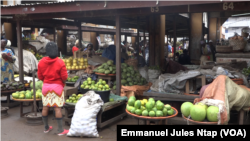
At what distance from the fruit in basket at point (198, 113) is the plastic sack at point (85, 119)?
90.2 inches

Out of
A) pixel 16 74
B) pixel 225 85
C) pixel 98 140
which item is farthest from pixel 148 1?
pixel 16 74

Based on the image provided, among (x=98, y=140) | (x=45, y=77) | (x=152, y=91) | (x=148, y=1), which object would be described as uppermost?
(x=148, y=1)

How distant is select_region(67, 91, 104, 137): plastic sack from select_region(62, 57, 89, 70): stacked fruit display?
365 centimetres

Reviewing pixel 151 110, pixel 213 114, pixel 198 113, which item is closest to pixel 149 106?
pixel 151 110

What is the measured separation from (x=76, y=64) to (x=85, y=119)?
4.23 metres

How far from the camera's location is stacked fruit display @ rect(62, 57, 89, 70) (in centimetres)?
890

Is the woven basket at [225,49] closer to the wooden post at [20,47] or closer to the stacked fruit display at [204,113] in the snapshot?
the stacked fruit display at [204,113]

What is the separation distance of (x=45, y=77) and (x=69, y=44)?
2021 centimetres

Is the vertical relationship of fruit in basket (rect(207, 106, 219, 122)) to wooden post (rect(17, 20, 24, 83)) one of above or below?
below

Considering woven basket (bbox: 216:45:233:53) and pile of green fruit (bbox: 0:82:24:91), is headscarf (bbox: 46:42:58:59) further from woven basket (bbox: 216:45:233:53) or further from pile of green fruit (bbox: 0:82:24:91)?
woven basket (bbox: 216:45:233:53)

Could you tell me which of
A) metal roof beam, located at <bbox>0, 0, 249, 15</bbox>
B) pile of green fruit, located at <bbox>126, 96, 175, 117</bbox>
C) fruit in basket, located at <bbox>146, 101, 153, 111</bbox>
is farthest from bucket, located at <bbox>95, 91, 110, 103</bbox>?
fruit in basket, located at <bbox>146, 101, 153, 111</bbox>

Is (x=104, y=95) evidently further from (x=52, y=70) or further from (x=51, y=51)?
(x=51, y=51)

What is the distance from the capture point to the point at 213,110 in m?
3.68

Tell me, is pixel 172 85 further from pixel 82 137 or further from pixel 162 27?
pixel 162 27
